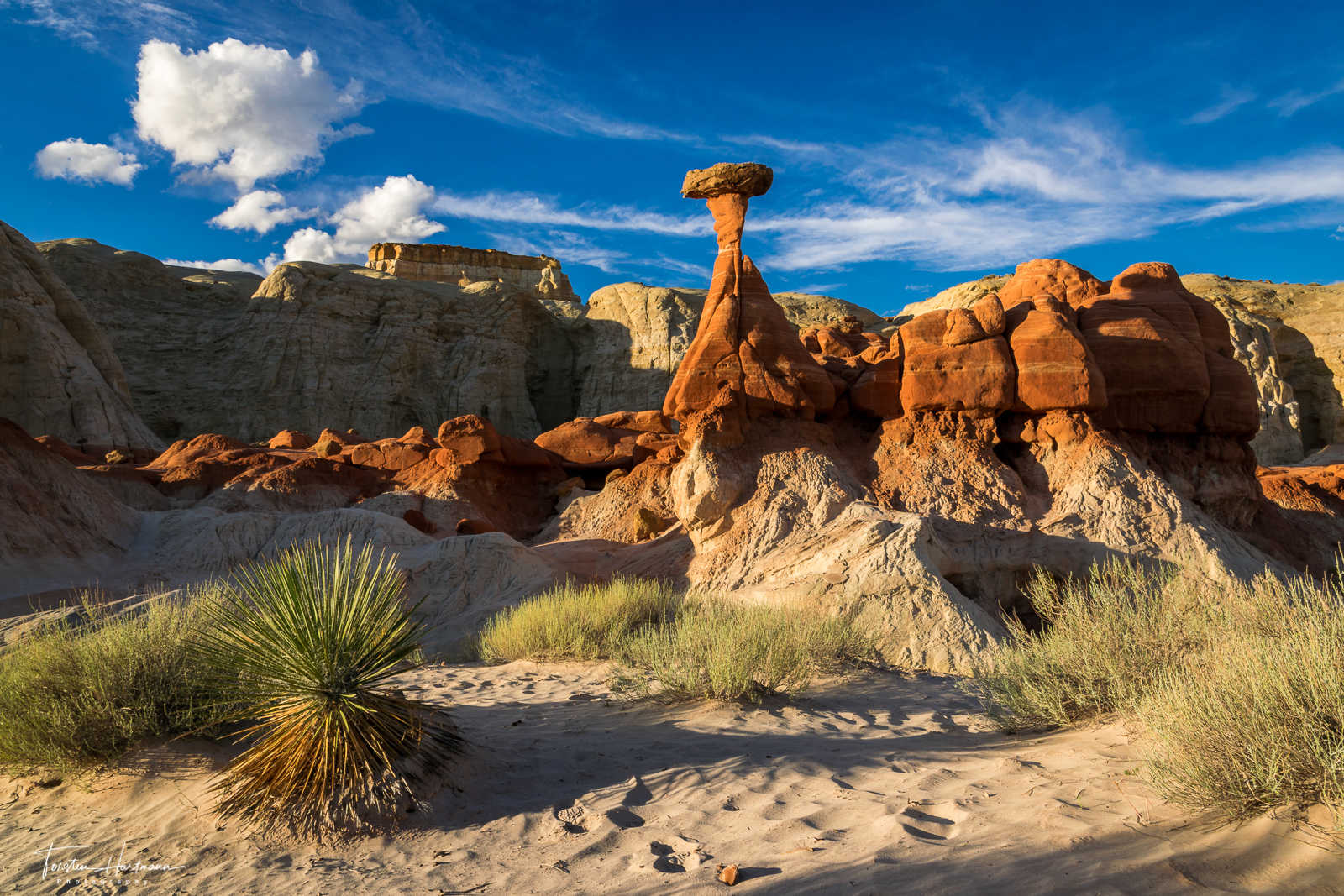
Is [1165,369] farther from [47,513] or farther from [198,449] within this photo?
[198,449]

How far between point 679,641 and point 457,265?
70697 millimetres

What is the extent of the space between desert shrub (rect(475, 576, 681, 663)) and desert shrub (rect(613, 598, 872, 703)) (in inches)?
26.0

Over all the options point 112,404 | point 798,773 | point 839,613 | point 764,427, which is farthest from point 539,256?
point 798,773

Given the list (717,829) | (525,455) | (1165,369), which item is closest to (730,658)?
(717,829)

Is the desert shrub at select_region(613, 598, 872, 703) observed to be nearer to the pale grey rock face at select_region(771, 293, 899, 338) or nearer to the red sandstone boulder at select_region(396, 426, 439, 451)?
the red sandstone boulder at select_region(396, 426, 439, 451)

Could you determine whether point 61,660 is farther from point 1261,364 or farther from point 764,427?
point 1261,364

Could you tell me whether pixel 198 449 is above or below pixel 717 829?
above

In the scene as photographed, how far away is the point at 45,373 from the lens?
3020 cm

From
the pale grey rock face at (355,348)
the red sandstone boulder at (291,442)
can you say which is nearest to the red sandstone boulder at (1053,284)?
the red sandstone boulder at (291,442)

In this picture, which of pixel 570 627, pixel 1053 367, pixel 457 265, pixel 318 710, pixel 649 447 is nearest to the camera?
pixel 318 710

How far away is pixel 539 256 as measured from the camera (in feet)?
246

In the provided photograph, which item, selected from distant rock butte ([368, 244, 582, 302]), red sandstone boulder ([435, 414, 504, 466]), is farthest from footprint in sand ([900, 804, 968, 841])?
distant rock butte ([368, 244, 582, 302])

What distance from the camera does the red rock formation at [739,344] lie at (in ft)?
47.0

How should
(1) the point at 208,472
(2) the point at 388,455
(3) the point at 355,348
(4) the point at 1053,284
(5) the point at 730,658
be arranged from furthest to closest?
(3) the point at 355,348 → (2) the point at 388,455 → (1) the point at 208,472 → (4) the point at 1053,284 → (5) the point at 730,658
